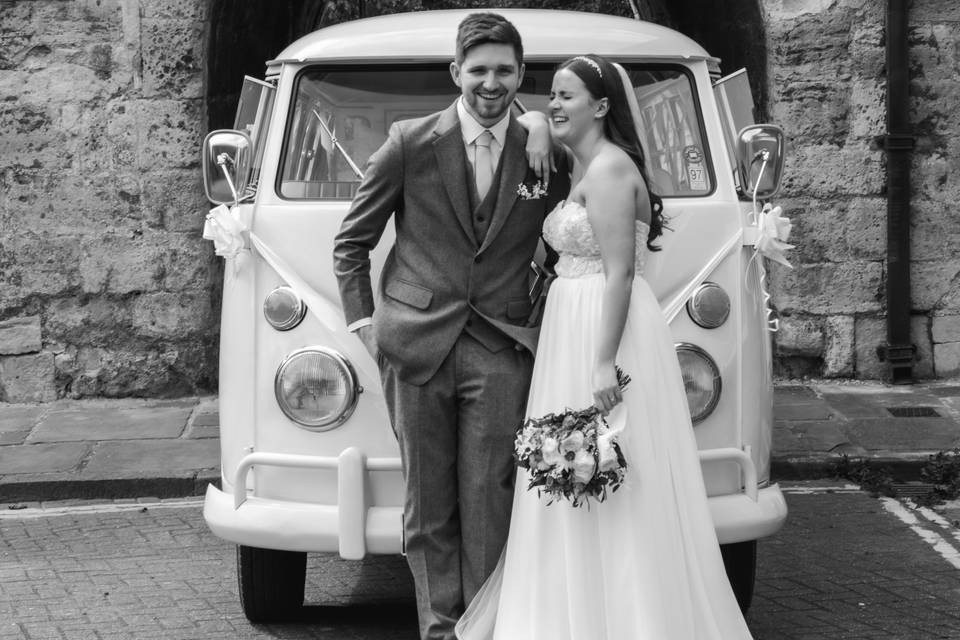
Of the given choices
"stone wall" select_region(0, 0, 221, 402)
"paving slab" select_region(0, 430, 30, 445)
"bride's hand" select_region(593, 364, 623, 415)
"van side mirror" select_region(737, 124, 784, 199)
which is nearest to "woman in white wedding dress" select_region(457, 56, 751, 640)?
"bride's hand" select_region(593, 364, 623, 415)

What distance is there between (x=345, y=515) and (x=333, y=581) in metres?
1.43

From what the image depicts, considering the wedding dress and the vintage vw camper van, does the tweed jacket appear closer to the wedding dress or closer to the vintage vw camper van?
the wedding dress

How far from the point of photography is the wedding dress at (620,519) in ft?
12.4

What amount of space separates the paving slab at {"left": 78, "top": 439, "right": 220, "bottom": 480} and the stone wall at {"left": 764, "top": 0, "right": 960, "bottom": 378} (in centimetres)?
381

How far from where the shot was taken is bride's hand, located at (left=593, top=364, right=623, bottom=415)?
3.77 metres

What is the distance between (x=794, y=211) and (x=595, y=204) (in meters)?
5.49

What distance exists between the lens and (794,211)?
8969mm

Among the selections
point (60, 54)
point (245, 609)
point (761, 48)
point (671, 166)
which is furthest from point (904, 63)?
point (245, 609)

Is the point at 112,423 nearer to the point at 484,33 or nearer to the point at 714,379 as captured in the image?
the point at 714,379

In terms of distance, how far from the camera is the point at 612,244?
3754 mm

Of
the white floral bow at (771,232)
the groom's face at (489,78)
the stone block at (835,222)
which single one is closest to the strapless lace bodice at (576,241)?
the groom's face at (489,78)

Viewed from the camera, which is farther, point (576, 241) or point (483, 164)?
point (483, 164)

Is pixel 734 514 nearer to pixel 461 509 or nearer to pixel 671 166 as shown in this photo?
pixel 461 509

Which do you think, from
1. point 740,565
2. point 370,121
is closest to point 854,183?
point 740,565
